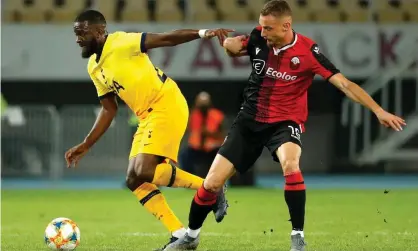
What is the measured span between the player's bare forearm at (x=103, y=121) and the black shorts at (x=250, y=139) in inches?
54.4

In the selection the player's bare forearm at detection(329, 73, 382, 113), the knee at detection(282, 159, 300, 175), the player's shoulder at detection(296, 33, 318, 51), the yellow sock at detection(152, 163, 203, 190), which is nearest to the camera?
the player's bare forearm at detection(329, 73, 382, 113)

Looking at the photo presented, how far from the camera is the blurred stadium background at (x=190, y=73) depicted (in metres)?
20.8

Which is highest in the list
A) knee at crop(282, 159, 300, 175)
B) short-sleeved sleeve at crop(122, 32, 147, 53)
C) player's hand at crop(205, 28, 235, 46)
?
player's hand at crop(205, 28, 235, 46)

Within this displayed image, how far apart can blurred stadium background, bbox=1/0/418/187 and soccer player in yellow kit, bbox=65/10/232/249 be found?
1169 cm

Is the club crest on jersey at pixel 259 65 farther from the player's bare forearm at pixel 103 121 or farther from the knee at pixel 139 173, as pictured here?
the player's bare forearm at pixel 103 121

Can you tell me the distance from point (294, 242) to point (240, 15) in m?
14.7

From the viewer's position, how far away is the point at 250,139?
796cm

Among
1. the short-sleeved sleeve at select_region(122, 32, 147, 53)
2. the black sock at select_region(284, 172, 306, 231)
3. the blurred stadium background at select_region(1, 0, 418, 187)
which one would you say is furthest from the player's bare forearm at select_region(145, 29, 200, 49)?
the blurred stadium background at select_region(1, 0, 418, 187)

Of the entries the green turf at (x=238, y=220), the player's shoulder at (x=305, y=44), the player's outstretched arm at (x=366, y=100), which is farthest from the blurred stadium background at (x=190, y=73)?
the player's outstretched arm at (x=366, y=100)

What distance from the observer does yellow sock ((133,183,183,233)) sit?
8.30 meters

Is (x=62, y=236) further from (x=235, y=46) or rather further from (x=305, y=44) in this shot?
(x=305, y=44)

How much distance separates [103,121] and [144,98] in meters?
0.51

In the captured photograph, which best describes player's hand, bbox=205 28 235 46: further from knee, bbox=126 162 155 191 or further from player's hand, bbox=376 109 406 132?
player's hand, bbox=376 109 406 132

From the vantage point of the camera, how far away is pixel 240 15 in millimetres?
21906
